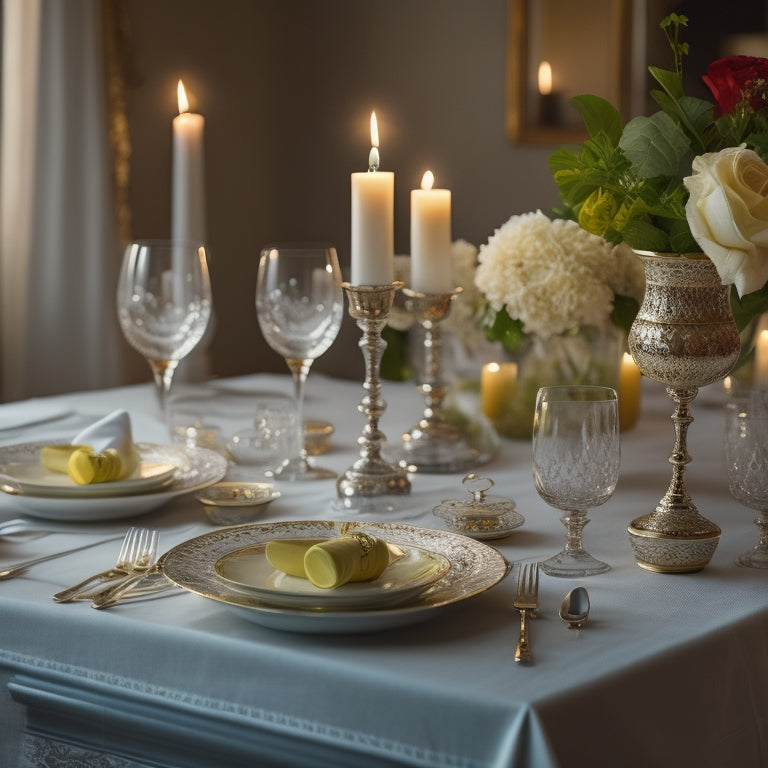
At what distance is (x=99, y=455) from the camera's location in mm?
1226

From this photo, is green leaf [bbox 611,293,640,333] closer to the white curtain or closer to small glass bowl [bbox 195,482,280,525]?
small glass bowl [bbox 195,482,280,525]

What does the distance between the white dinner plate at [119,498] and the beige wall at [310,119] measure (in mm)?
2357

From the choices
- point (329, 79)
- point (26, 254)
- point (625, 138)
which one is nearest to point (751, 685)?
point (625, 138)

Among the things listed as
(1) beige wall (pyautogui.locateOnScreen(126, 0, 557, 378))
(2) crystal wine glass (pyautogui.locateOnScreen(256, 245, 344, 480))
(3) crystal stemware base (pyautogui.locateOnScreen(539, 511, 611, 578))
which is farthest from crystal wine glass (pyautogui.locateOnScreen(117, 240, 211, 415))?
(1) beige wall (pyautogui.locateOnScreen(126, 0, 557, 378))

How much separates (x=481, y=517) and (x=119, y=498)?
375 mm

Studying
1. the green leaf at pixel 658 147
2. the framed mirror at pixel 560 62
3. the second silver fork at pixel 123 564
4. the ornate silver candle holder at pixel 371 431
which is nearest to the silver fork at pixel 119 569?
the second silver fork at pixel 123 564

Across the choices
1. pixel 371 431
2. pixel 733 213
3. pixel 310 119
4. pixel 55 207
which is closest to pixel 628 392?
pixel 371 431

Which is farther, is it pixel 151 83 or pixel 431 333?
pixel 151 83

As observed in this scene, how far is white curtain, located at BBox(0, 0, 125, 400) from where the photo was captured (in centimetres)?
353

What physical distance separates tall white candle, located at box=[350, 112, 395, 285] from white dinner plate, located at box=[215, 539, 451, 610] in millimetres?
387

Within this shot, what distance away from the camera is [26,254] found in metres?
3.60

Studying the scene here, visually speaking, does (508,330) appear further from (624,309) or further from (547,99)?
(547,99)

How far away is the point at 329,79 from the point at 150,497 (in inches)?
145

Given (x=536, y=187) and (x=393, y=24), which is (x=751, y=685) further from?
(x=393, y=24)
